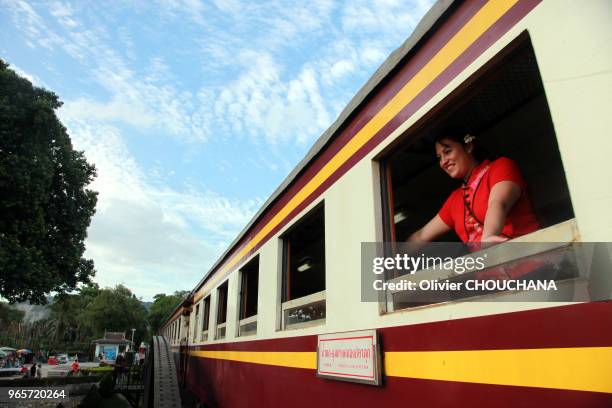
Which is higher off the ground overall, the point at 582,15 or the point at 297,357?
the point at 582,15

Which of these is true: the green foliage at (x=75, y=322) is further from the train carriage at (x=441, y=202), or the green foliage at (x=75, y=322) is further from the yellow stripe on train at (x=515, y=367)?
the yellow stripe on train at (x=515, y=367)

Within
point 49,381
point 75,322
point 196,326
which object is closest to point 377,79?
point 196,326

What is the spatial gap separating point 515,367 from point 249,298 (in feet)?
19.1

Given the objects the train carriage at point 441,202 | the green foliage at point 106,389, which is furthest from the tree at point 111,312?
the train carriage at point 441,202

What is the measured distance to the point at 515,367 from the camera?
136 centimetres

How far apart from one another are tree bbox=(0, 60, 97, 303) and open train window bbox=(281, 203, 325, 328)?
31.9 feet

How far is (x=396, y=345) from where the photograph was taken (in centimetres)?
196

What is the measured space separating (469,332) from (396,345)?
0.49 metres

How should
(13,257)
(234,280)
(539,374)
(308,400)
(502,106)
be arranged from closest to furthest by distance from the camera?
(539,374) → (502,106) → (308,400) → (234,280) → (13,257)

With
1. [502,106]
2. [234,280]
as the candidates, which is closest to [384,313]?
[502,106]

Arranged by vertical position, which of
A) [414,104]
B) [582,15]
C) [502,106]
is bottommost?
[582,15]

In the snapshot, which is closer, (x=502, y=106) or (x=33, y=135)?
(x=502, y=106)

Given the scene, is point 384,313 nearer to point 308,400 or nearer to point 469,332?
point 469,332

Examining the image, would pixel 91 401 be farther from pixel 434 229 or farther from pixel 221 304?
pixel 434 229
